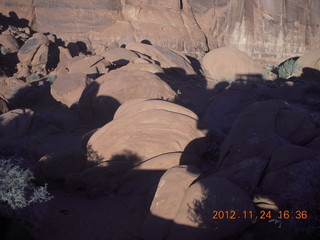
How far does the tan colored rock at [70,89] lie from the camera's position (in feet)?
39.2

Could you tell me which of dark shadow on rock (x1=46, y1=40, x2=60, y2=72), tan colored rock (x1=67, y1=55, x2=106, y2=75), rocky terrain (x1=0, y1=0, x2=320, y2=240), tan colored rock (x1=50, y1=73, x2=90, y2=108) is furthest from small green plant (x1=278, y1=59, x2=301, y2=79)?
dark shadow on rock (x1=46, y1=40, x2=60, y2=72)

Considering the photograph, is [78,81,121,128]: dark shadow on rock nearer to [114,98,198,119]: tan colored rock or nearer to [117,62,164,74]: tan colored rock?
[117,62,164,74]: tan colored rock

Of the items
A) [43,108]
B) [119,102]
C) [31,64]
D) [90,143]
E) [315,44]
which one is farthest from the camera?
[315,44]

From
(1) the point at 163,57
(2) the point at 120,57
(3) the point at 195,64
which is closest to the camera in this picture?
(2) the point at 120,57

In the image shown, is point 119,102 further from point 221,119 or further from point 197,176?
point 197,176

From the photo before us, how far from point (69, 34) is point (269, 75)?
45.2 ft

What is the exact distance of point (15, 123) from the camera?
368 inches

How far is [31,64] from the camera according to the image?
53.5ft

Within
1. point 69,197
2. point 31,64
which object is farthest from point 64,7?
point 69,197

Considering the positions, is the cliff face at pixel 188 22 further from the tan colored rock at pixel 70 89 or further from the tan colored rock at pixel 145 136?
the tan colored rock at pixel 145 136

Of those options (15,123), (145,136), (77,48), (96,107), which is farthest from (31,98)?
(145,136)

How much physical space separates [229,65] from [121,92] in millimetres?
9636

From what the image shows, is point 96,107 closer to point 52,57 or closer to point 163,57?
point 163,57

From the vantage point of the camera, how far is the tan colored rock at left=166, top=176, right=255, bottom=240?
3.39 m
